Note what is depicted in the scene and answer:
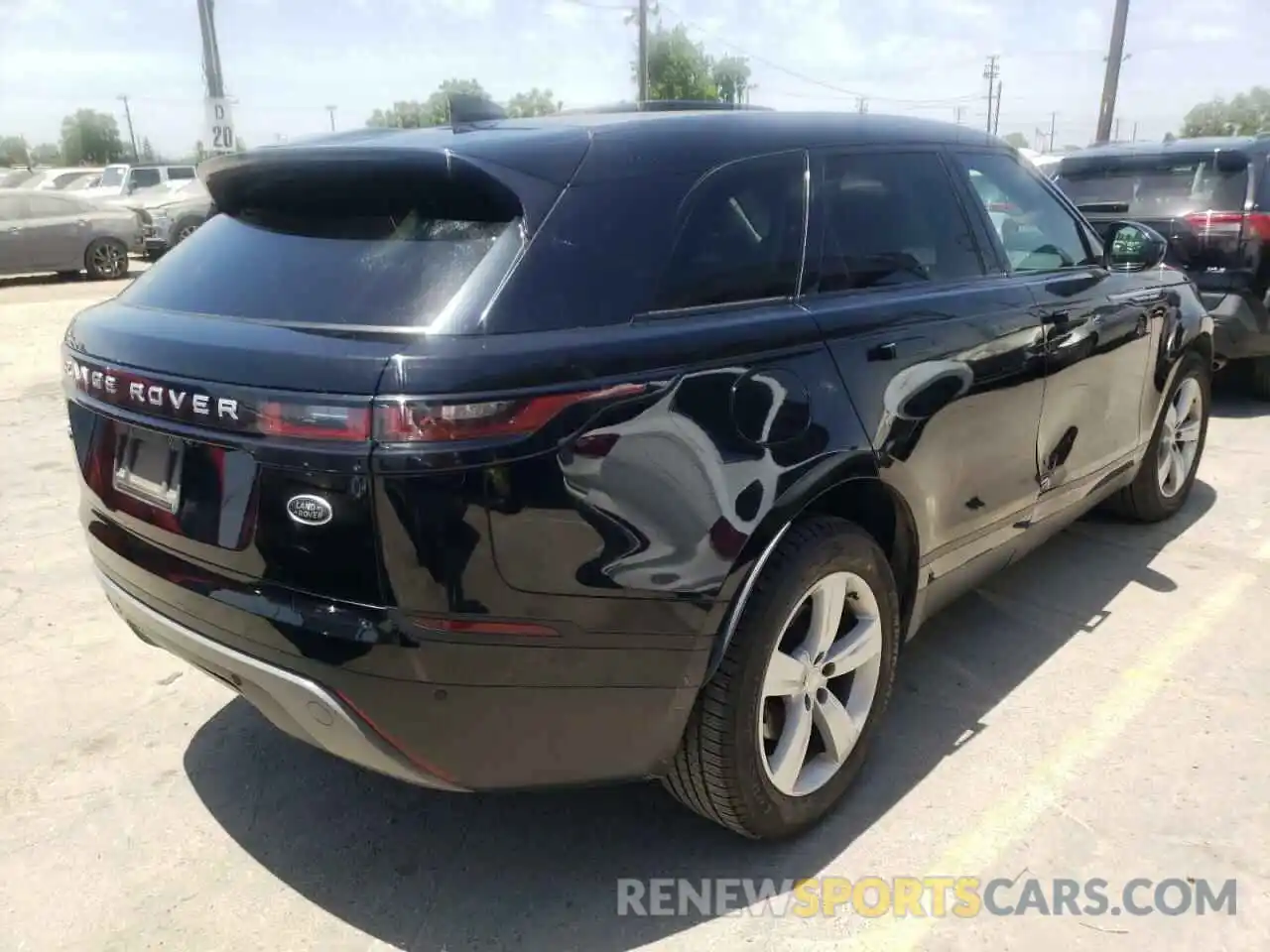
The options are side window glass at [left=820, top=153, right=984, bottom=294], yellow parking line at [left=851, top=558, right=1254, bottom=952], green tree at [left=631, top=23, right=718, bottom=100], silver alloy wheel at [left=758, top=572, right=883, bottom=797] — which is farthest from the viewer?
green tree at [left=631, top=23, right=718, bottom=100]

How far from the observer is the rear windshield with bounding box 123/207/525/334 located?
6.76 feet

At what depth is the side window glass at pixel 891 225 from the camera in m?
2.75

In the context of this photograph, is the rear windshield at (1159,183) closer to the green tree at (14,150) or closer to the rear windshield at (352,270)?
the rear windshield at (352,270)

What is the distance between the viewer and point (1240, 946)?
7.41 feet


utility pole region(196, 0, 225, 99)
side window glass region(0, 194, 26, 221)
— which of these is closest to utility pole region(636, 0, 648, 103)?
utility pole region(196, 0, 225, 99)

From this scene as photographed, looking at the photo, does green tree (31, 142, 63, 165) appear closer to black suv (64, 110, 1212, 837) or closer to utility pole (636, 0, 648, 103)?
utility pole (636, 0, 648, 103)

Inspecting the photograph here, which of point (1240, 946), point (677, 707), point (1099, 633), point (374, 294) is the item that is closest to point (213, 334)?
point (374, 294)

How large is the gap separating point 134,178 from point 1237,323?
79.2 ft

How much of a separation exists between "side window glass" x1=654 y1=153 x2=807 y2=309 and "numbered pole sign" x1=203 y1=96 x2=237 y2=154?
49.0ft

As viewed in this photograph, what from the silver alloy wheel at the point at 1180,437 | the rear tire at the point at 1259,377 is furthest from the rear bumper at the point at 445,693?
the rear tire at the point at 1259,377

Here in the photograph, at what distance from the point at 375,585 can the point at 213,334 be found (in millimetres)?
676

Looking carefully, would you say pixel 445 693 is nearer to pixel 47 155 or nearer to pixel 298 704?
pixel 298 704

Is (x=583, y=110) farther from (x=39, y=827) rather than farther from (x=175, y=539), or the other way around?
(x=39, y=827)

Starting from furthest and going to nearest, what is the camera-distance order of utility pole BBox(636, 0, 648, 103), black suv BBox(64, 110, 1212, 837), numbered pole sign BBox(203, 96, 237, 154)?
utility pole BBox(636, 0, 648, 103) < numbered pole sign BBox(203, 96, 237, 154) < black suv BBox(64, 110, 1212, 837)
